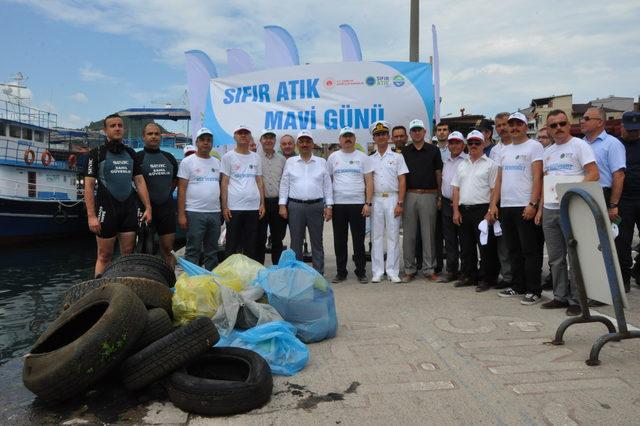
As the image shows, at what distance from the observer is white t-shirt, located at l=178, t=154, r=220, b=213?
594 cm

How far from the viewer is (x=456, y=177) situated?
610cm

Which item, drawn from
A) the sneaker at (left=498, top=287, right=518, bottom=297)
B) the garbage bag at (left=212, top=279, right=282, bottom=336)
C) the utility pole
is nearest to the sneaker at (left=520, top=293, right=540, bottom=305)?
the sneaker at (left=498, top=287, right=518, bottom=297)

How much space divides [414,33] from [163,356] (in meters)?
9.49

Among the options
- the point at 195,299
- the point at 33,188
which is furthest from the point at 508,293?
the point at 33,188

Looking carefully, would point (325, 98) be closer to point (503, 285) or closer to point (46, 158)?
point (503, 285)

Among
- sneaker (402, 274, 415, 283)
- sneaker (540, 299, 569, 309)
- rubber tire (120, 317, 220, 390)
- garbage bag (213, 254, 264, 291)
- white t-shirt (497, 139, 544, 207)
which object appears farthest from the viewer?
sneaker (402, 274, 415, 283)

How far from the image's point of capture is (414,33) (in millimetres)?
10617

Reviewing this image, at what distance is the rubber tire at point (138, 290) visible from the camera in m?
3.78

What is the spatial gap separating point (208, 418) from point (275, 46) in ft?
27.4

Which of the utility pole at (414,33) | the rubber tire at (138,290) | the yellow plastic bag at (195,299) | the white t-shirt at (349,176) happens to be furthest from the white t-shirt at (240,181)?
the utility pole at (414,33)

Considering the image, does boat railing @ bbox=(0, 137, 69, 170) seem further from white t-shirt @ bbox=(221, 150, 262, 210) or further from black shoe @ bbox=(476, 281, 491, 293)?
black shoe @ bbox=(476, 281, 491, 293)

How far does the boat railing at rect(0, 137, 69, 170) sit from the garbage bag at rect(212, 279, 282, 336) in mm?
19965

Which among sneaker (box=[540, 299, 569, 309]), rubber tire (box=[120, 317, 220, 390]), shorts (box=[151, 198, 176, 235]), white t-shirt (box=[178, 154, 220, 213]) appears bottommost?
sneaker (box=[540, 299, 569, 309])

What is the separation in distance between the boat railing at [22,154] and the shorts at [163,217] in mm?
17561
